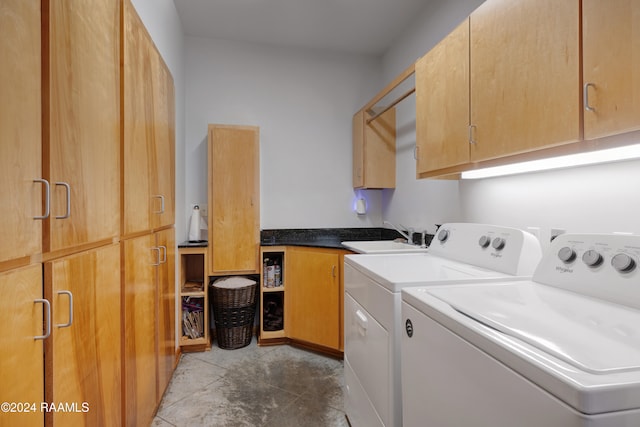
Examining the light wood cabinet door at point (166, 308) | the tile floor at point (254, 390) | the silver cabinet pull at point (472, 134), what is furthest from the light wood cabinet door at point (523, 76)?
the light wood cabinet door at point (166, 308)

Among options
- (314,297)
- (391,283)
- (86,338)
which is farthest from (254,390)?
(391,283)

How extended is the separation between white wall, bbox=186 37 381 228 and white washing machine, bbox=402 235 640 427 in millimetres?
2218

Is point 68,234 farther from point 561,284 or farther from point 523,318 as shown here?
point 561,284

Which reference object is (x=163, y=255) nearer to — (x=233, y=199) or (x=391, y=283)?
(x=233, y=199)

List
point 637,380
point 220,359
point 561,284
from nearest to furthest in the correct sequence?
point 637,380, point 561,284, point 220,359

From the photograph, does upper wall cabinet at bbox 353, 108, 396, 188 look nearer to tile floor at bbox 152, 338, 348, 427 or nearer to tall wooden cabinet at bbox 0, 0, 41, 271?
tile floor at bbox 152, 338, 348, 427

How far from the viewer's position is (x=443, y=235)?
1748 mm

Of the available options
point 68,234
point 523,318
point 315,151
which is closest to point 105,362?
point 68,234

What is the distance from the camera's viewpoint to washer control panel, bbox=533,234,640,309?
82cm

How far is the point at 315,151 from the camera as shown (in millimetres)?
3178

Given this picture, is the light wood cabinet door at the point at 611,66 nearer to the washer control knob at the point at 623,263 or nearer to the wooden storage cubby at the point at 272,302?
the washer control knob at the point at 623,263

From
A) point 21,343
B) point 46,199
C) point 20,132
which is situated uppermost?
point 20,132

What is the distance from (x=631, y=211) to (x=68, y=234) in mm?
1794

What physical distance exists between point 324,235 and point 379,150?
39.8 inches
